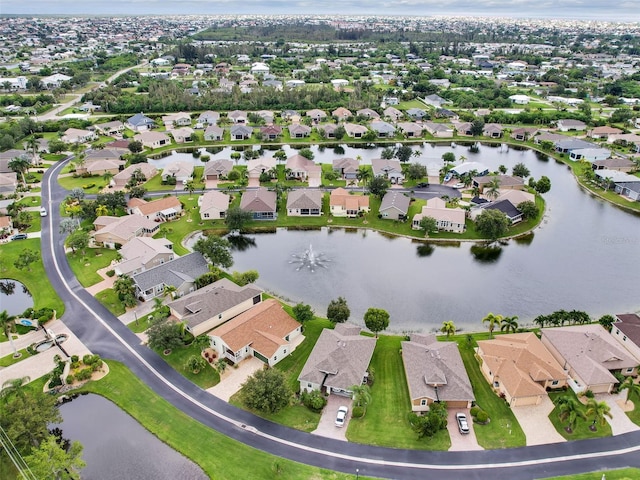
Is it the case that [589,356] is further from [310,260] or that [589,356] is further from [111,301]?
[111,301]

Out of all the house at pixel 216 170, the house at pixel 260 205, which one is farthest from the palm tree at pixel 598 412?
the house at pixel 216 170

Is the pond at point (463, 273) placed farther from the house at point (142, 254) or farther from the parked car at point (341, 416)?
the parked car at point (341, 416)

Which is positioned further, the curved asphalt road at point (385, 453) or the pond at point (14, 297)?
the pond at point (14, 297)

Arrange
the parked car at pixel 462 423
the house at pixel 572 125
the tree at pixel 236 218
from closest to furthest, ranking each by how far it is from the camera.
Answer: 1. the parked car at pixel 462 423
2. the tree at pixel 236 218
3. the house at pixel 572 125

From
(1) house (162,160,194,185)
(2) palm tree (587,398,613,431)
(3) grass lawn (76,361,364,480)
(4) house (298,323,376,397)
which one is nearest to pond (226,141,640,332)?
(4) house (298,323,376,397)

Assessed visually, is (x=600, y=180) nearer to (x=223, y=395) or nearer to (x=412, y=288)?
(x=412, y=288)

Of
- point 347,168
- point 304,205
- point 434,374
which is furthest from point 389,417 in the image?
point 347,168
